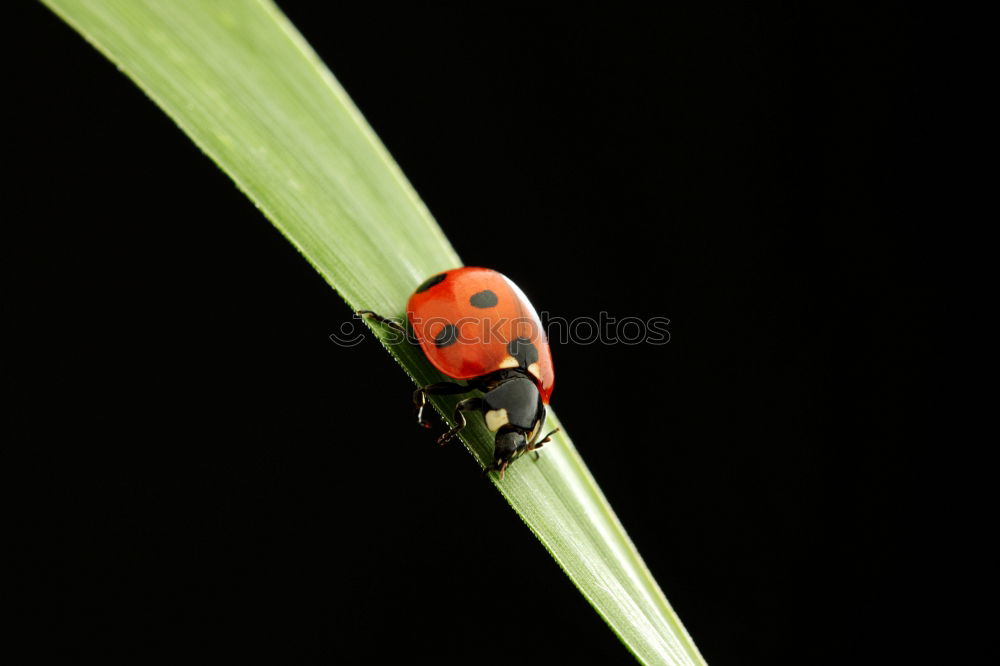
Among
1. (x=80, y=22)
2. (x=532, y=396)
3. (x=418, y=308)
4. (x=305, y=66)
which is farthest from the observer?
(x=532, y=396)

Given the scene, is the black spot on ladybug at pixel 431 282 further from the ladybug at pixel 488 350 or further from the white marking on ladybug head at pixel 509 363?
the white marking on ladybug head at pixel 509 363

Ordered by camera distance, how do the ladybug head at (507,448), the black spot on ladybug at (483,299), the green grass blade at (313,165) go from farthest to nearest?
Result: the black spot on ladybug at (483,299)
the ladybug head at (507,448)
the green grass blade at (313,165)

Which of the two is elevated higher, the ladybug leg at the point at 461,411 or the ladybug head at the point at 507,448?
the ladybug leg at the point at 461,411

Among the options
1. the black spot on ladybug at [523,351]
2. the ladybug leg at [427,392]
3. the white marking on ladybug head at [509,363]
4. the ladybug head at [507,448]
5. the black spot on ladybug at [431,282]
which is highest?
the black spot on ladybug at [523,351]

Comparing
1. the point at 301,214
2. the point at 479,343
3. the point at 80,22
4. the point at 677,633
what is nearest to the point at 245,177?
the point at 301,214

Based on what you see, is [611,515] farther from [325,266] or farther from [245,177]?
[245,177]

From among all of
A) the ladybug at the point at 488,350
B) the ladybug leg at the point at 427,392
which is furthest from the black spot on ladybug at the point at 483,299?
the ladybug leg at the point at 427,392

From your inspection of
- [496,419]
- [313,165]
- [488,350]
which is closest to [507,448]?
[496,419]

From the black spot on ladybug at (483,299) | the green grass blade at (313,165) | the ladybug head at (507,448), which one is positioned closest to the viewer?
the green grass blade at (313,165)
